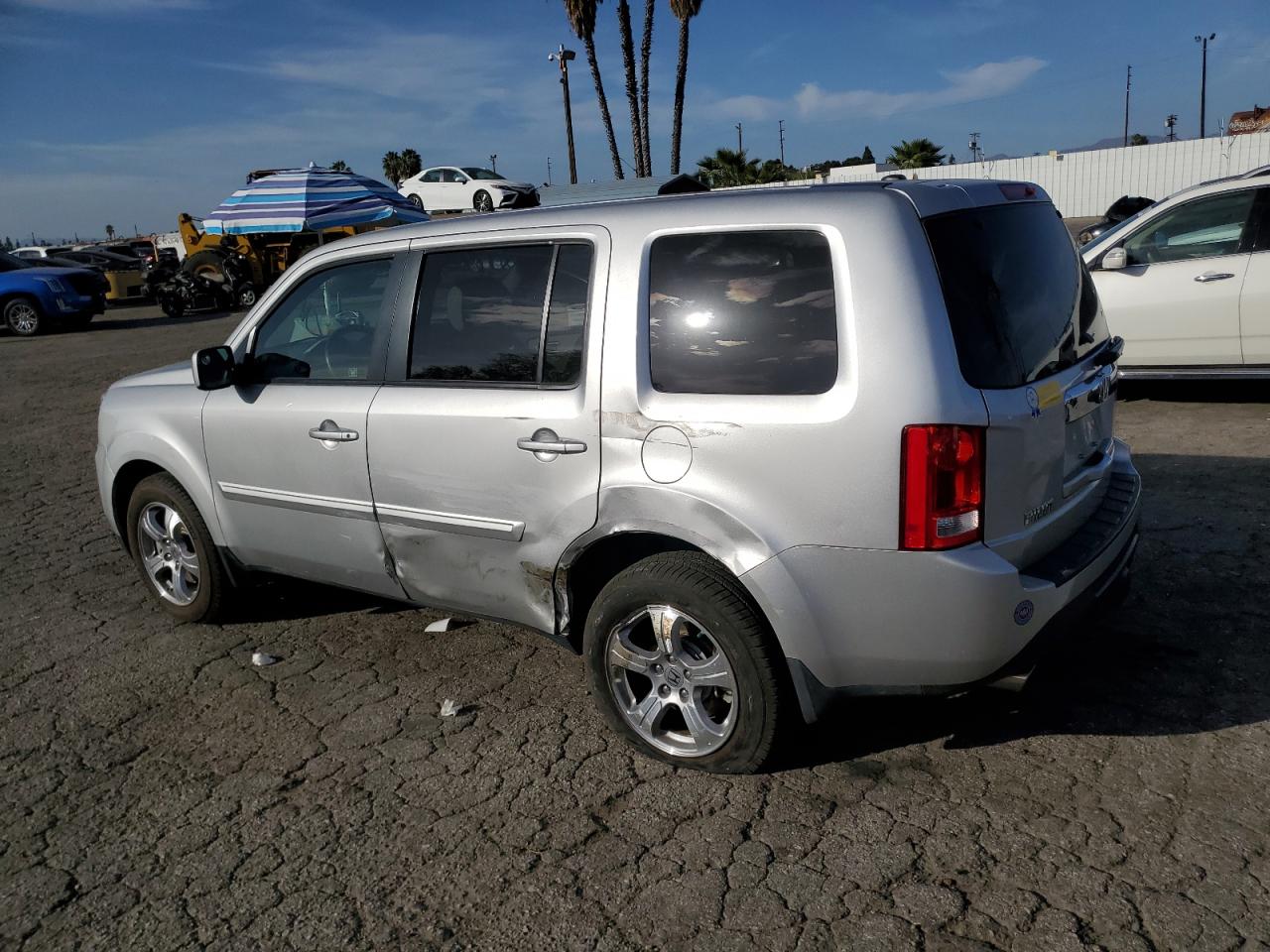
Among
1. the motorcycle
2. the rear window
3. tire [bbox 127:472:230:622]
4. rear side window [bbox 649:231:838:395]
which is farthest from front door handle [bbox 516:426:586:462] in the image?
the motorcycle

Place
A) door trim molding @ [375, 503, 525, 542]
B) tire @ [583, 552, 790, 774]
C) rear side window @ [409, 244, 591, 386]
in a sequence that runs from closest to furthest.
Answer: tire @ [583, 552, 790, 774], rear side window @ [409, 244, 591, 386], door trim molding @ [375, 503, 525, 542]

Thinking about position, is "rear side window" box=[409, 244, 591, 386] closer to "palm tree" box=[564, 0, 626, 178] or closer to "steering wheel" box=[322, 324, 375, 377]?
"steering wheel" box=[322, 324, 375, 377]

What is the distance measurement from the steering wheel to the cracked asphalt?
4.26 feet

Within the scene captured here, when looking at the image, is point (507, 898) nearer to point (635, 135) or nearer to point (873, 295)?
point (873, 295)

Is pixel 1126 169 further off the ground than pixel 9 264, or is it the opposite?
pixel 1126 169

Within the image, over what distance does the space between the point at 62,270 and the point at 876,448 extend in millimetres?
22866

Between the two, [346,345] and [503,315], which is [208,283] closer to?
[346,345]

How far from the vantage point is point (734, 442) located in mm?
3025

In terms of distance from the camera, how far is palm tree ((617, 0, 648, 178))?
30562 millimetres

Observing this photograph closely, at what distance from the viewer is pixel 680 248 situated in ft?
10.6

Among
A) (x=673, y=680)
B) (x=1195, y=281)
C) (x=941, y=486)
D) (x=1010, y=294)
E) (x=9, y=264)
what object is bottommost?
(x=673, y=680)

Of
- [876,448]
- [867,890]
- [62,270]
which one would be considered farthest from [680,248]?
[62,270]

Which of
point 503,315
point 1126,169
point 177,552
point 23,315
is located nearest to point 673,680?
point 503,315

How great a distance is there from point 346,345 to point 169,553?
1.59 meters
